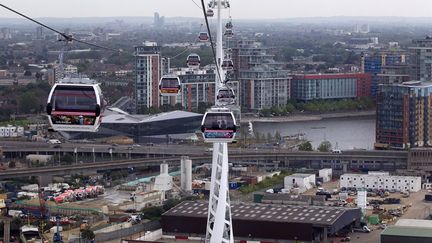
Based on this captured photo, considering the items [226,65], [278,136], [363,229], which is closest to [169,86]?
[226,65]

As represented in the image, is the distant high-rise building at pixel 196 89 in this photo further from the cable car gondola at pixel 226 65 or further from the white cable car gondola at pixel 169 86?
the cable car gondola at pixel 226 65

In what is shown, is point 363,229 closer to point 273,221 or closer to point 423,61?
point 273,221

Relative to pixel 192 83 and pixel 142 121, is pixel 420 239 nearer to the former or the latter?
pixel 142 121

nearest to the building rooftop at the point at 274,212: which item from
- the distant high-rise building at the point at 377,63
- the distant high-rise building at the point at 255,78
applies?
the distant high-rise building at the point at 255,78

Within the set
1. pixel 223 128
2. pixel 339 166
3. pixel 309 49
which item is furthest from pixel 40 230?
pixel 309 49

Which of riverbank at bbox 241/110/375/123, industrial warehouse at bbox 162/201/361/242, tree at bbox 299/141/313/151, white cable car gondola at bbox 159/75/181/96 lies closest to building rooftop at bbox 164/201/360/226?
industrial warehouse at bbox 162/201/361/242

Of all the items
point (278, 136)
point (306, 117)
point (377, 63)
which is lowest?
point (306, 117)
